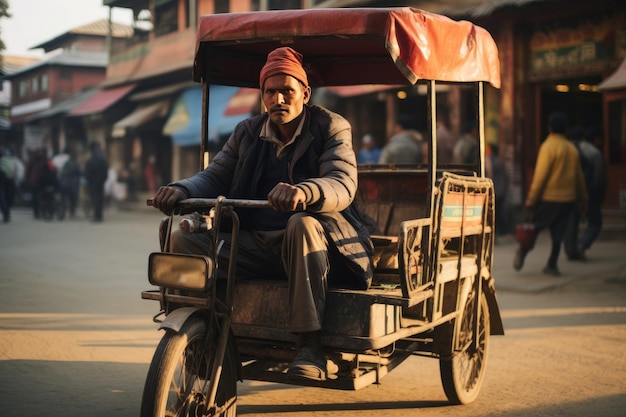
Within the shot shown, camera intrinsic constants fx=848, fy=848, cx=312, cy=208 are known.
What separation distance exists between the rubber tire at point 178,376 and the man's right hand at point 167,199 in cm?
61

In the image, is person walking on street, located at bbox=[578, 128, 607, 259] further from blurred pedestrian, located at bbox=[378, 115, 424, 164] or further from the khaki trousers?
the khaki trousers

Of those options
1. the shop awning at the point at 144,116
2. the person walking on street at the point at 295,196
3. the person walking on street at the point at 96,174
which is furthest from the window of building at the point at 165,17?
the person walking on street at the point at 295,196

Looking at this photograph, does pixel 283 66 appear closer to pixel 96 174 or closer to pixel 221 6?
pixel 96 174

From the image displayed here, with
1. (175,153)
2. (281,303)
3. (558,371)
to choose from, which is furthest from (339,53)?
(175,153)

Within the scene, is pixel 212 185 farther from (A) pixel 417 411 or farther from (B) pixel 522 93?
(B) pixel 522 93

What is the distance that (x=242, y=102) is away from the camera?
79.3 feet

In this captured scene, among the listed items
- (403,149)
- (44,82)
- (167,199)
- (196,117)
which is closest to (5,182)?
(196,117)

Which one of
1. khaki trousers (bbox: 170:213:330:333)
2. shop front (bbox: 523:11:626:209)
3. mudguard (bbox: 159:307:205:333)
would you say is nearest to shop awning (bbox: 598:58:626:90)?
shop front (bbox: 523:11:626:209)

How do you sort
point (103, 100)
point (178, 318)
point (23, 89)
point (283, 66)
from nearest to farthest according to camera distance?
point (178, 318), point (283, 66), point (103, 100), point (23, 89)

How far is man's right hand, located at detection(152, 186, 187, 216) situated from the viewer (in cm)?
389

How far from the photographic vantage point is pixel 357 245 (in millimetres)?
3961

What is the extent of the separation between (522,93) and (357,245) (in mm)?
13082

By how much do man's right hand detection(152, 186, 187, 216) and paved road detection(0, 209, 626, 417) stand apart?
49.5 inches

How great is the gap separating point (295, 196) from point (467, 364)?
6.91 feet
